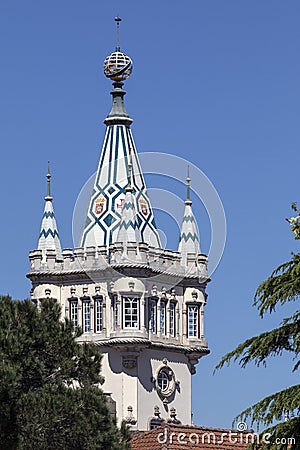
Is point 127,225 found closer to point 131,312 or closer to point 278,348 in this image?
point 131,312

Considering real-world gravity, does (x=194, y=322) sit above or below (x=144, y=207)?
below

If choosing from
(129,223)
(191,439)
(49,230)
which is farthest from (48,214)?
(191,439)

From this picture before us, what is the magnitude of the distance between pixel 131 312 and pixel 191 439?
43.3 m

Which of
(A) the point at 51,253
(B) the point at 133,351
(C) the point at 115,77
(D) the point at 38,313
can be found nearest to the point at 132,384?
(B) the point at 133,351

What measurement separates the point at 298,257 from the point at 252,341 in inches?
77.2

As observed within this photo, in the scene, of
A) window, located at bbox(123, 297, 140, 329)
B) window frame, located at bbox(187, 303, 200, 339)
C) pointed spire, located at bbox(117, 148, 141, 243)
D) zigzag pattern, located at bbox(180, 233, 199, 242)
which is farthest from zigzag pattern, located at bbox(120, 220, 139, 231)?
window frame, located at bbox(187, 303, 200, 339)

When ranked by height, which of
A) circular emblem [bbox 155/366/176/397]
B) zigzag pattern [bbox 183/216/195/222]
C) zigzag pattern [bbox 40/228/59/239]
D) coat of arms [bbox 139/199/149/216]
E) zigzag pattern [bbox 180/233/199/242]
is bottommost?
circular emblem [bbox 155/366/176/397]

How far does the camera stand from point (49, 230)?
354 feet

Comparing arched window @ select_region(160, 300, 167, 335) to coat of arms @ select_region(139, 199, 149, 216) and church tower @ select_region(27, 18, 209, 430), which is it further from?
coat of arms @ select_region(139, 199, 149, 216)

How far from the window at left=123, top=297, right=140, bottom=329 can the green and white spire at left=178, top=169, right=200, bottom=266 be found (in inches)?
245

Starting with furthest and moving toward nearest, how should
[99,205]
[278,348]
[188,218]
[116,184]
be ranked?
1. [188,218]
2. [116,184]
3. [99,205]
4. [278,348]

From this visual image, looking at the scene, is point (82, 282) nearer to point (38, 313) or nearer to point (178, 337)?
point (178, 337)

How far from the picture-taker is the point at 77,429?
50.4 meters

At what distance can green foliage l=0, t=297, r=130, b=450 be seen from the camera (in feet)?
163
